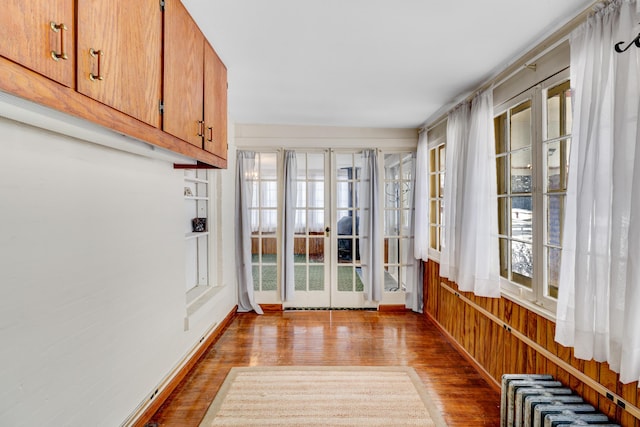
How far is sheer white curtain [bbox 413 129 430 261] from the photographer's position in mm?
4066

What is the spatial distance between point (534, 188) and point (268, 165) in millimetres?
3056

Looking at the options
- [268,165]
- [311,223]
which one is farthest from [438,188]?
[268,165]

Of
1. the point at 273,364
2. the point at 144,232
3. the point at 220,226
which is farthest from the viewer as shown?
the point at 220,226

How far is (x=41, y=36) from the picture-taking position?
0.87 metres

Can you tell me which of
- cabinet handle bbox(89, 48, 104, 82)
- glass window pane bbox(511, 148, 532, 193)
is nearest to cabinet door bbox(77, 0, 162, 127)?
cabinet handle bbox(89, 48, 104, 82)

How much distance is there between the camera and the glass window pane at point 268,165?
435 centimetres

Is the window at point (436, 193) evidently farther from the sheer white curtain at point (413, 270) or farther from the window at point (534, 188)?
the window at point (534, 188)

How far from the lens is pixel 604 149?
4.88 feet

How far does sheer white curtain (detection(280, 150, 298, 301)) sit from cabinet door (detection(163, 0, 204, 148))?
2321mm

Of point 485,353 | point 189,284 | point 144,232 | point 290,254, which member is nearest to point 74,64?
point 144,232

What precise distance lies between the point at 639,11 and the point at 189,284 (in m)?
3.56

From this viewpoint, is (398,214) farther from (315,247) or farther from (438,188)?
(315,247)

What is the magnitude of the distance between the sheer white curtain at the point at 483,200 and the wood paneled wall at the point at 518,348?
0.67 feet

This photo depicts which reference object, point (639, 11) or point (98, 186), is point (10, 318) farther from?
point (639, 11)
